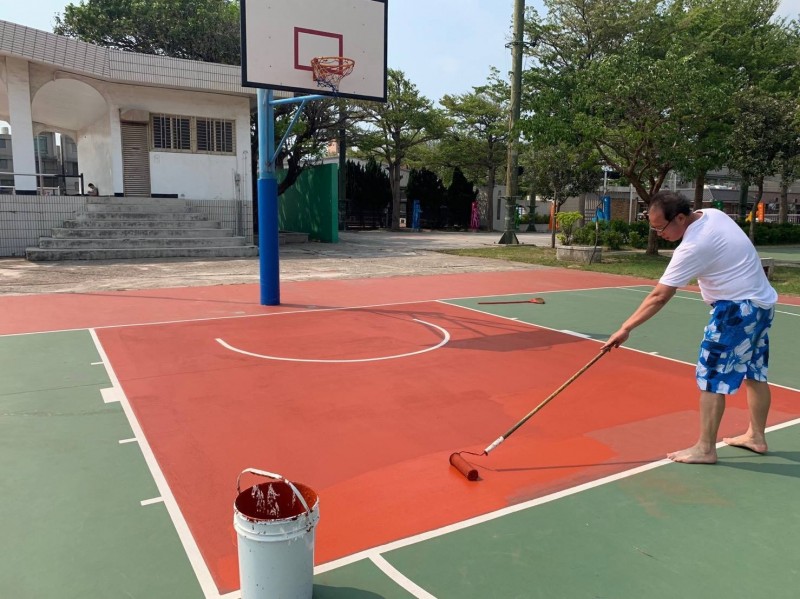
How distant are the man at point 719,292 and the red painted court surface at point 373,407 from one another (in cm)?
74

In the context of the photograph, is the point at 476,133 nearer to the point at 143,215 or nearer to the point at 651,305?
the point at 143,215

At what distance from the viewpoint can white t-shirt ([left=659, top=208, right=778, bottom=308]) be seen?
12.8 ft

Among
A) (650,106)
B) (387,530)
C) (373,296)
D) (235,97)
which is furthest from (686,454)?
(235,97)

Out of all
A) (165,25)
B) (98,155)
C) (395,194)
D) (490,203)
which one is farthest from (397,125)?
(98,155)

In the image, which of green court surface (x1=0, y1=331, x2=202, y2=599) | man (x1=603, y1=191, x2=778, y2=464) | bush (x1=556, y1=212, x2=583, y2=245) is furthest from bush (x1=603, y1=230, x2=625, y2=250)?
green court surface (x1=0, y1=331, x2=202, y2=599)

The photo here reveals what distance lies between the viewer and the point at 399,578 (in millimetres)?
2869

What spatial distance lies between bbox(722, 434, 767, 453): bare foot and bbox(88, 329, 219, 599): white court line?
11.9 feet

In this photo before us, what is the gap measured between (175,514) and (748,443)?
3.80m

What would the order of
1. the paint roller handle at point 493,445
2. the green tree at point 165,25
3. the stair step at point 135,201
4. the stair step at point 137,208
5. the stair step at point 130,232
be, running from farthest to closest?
1. the green tree at point 165,25
2. the stair step at point 135,201
3. the stair step at point 137,208
4. the stair step at point 130,232
5. the paint roller handle at point 493,445

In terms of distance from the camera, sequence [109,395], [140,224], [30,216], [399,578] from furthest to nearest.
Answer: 1. [140,224]
2. [30,216]
3. [109,395]
4. [399,578]

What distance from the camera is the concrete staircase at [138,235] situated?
16109 millimetres

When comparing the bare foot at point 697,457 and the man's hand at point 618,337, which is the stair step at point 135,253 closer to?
the man's hand at point 618,337

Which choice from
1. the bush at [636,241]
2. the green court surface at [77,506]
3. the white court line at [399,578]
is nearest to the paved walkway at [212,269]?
the green court surface at [77,506]

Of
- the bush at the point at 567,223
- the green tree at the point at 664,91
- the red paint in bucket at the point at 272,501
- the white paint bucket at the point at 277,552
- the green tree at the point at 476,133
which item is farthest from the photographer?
the green tree at the point at 476,133
